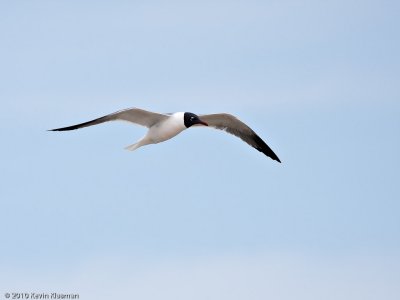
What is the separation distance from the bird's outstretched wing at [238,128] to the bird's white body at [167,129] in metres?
1.06

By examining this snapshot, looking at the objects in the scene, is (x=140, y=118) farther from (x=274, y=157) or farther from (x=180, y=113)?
(x=274, y=157)

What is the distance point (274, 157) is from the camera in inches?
725

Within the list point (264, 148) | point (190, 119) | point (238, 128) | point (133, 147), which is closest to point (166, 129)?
point (190, 119)

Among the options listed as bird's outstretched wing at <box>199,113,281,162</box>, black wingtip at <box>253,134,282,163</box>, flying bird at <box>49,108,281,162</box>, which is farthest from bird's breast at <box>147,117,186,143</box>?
black wingtip at <box>253,134,282,163</box>

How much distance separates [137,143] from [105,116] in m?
1.11

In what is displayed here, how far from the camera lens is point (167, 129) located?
16.0 meters

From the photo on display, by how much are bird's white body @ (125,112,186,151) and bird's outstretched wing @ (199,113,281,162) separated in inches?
41.9

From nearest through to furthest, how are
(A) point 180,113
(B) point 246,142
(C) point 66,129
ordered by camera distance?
(C) point 66,129 → (A) point 180,113 → (B) point 246,142

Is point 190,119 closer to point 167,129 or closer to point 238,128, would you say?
point 167,129

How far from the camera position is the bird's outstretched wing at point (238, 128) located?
17.2 m

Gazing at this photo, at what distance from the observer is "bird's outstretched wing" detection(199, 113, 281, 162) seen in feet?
56.4

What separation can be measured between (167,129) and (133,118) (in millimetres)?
729

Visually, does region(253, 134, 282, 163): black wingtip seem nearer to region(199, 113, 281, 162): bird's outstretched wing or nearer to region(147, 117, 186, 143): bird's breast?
region(199, 113, 281, 162): bird's outstretched wing

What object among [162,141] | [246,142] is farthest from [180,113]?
[246,142]
